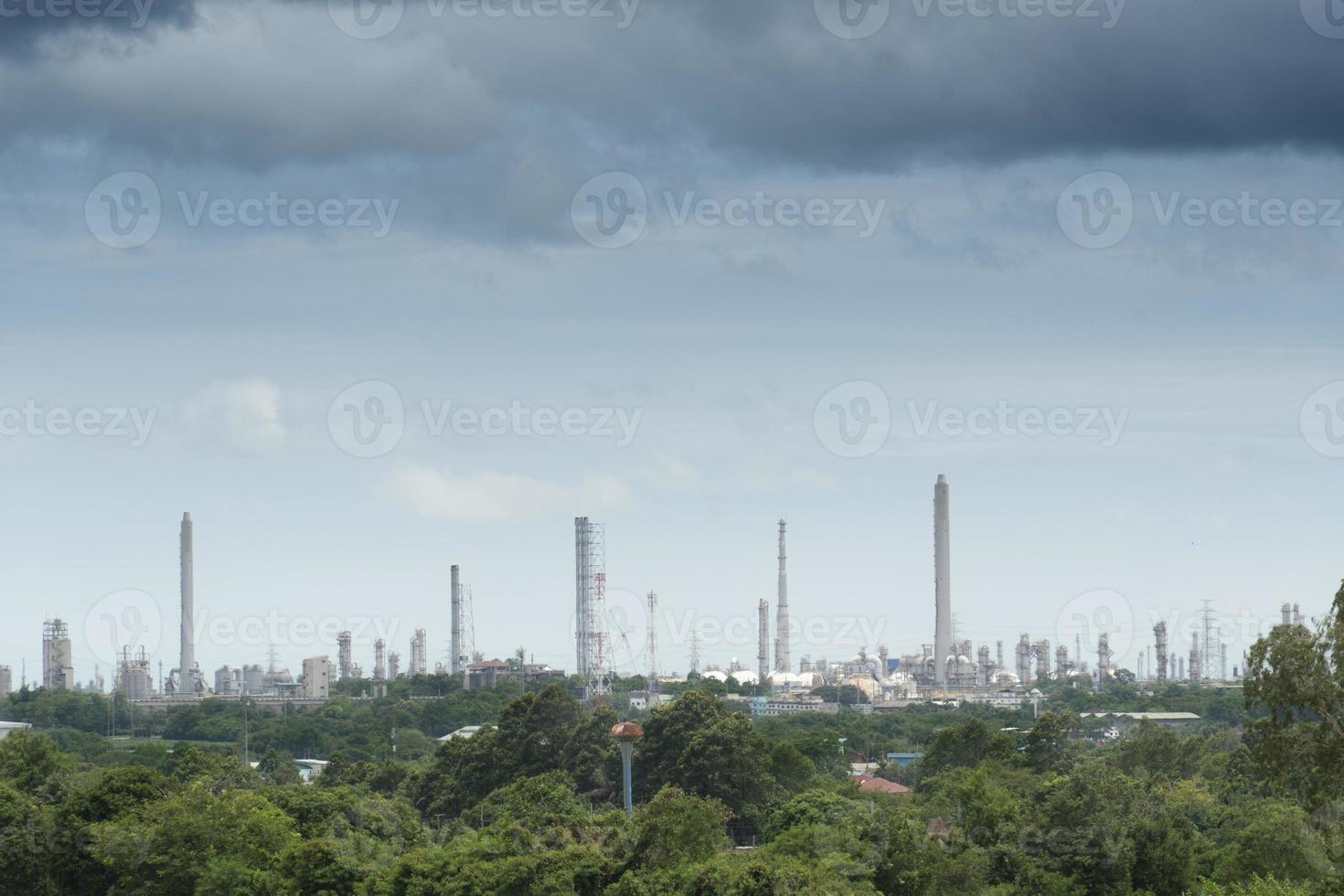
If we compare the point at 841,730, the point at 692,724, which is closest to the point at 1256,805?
the point at 692,724

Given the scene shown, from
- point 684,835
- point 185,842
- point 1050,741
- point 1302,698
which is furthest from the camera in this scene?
point 1050,741

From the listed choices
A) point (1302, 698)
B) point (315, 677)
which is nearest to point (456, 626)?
point (315, 677)

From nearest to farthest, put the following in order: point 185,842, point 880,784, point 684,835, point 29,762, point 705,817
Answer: point 684,835 → point 705,817 → point 185,842 → point 29,762 → point 880,784

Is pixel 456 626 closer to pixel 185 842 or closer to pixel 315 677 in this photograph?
pixel 315 677

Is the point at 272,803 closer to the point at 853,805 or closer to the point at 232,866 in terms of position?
the point at 232,866

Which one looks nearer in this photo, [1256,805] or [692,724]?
[1256,805]

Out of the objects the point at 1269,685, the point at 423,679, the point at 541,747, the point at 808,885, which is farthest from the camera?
the point at 423,679

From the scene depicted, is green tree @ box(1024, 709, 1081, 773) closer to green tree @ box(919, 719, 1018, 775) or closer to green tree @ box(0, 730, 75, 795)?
green tree @ box(919, 719, 1018, 775)
